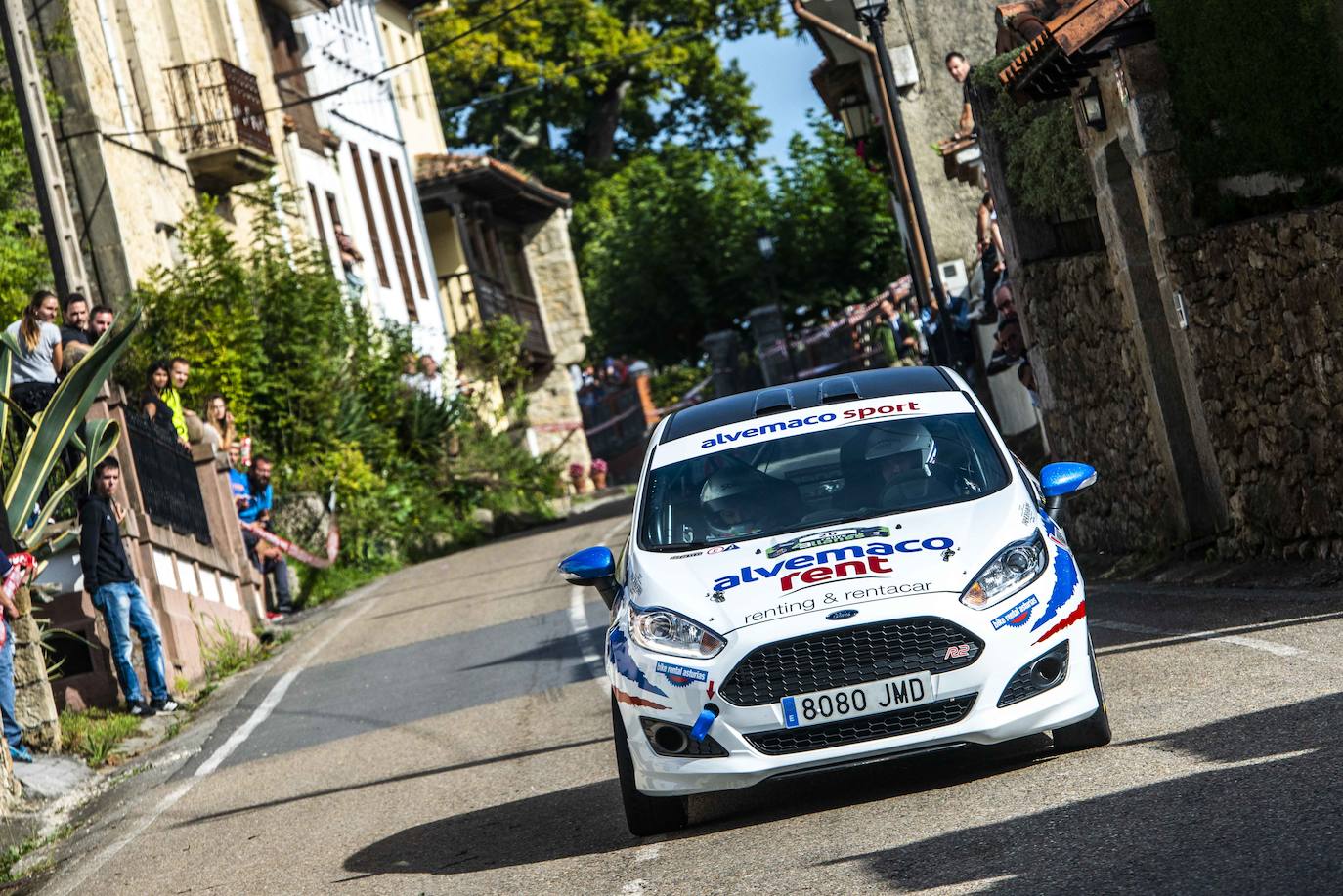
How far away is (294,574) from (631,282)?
82.3 ft

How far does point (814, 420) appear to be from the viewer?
9.16 m

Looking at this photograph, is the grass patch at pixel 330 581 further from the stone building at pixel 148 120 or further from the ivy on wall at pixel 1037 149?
the ivy on wall at pixel 1037 149

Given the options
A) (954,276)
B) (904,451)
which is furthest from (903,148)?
(904,451)

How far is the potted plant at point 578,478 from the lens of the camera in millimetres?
46428

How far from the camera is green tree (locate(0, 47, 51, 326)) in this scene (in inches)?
894

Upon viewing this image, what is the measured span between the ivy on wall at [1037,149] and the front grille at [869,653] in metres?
8.61

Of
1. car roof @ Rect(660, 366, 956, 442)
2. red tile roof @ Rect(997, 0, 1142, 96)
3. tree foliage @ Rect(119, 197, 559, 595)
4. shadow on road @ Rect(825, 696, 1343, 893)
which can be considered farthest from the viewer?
tree foliage @ Rect(119, 197, 559, 595)

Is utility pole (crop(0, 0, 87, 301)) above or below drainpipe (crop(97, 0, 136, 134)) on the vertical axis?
below

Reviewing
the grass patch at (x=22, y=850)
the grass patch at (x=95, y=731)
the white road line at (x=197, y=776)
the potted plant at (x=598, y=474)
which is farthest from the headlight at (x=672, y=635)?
the potted plant at (x=598, y=474)

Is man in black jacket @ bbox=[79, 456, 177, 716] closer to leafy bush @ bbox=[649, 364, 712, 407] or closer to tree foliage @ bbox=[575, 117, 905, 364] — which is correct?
tree foliage @ bbox=[575, 117, 905, 364]

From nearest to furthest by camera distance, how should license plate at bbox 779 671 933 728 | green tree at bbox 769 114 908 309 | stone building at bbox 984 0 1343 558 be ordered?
1. license plate at bbox 779 671 933 728
2. stone building at bbox 984 0 1343 558
3. green tree at bbox 769 114 908 309

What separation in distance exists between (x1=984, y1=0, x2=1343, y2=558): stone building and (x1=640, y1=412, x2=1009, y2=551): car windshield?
390cm

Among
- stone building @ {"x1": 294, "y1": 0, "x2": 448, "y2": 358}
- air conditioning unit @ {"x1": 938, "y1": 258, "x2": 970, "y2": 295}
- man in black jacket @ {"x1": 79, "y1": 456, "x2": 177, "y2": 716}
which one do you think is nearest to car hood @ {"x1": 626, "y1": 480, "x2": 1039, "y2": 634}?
man in black jacket @ {"x1": 79, "y1": 456, "x2": 177, "y2": 716}

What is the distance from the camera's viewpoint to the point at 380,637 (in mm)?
19234
